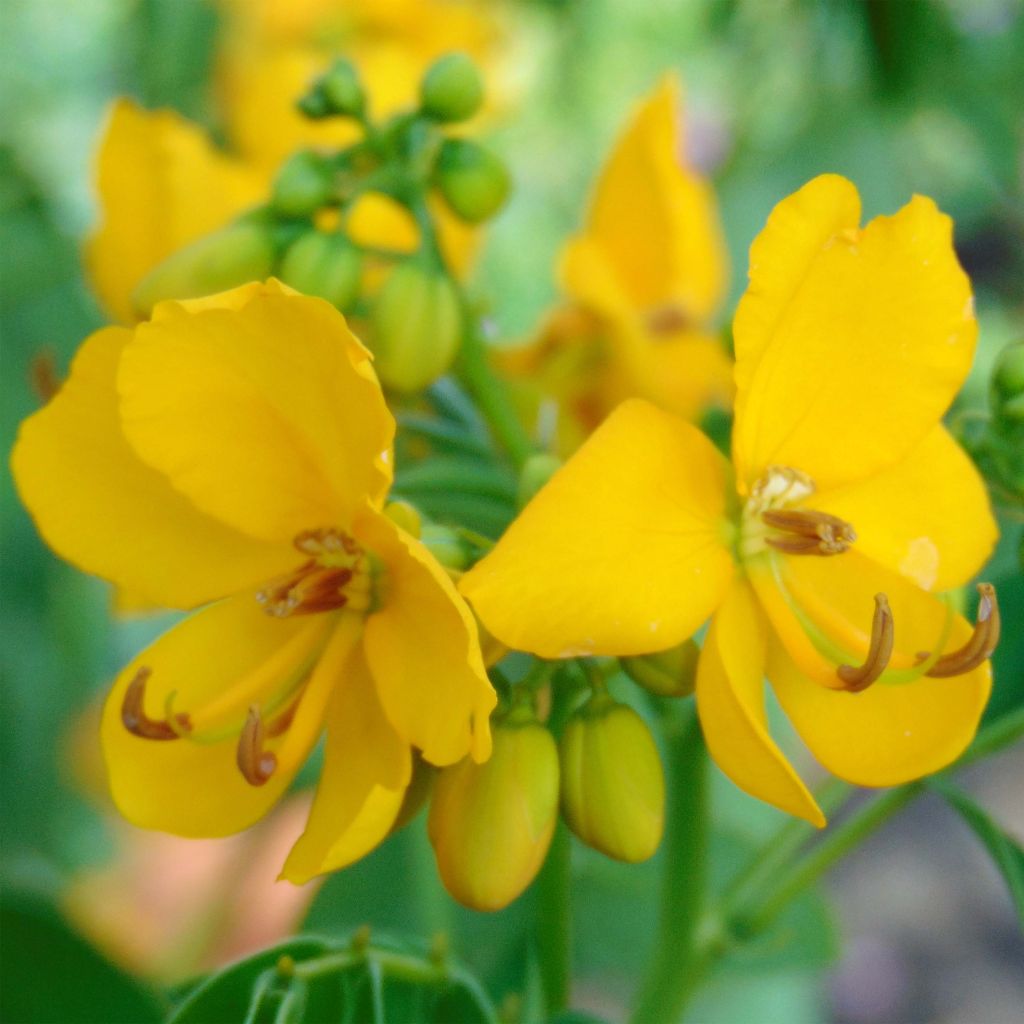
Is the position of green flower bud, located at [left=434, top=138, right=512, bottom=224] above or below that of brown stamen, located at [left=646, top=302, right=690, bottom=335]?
above

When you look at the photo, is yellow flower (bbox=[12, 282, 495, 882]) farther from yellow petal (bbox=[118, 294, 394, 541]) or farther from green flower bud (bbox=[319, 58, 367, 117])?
green flower bud (bbox=[319, 58, 367, 117])

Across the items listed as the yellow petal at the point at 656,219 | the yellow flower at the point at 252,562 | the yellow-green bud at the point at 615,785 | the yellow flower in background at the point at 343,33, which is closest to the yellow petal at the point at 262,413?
the yellow flower at the point at 252,562

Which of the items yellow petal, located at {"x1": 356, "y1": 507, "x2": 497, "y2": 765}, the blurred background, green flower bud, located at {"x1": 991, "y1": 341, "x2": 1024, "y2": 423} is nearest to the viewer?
yellow petal, located at {"x1": 356, "y1": 507, "x2": 497, "y2": 765}

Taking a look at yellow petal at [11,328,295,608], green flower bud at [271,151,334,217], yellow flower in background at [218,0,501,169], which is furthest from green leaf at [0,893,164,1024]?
yellow flower in background at [218,0,501,169]

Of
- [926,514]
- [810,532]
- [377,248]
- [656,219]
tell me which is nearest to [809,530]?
[810,532]

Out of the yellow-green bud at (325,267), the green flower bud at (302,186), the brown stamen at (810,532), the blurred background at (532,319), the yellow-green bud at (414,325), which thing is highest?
the green flower bud at (302,186)

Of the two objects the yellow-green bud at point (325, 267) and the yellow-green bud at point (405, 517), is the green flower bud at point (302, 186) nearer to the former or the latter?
the yellow-green bud at point (325, 267)
